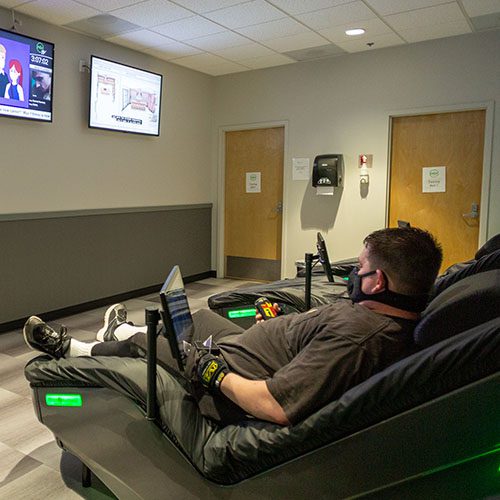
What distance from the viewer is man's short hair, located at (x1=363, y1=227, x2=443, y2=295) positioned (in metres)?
1.50

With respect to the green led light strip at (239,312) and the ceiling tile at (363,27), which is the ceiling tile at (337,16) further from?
the green led light strip at (239,312)

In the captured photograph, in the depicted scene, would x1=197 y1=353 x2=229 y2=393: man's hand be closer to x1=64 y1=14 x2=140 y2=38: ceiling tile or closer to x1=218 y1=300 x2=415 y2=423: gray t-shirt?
x1=218 y1=300 x2=415 y2=423: gray t-shirt

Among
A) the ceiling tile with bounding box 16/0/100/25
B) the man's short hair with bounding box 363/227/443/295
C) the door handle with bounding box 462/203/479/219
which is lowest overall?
the man's short hair with bounding box 363/227/443/295

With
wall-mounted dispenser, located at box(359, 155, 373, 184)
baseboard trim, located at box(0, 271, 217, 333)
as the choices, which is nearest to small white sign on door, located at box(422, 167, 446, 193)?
wall-mounted dispenser, located at box(359, 155, 373, 184)

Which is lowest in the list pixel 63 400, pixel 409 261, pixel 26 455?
pixel 26 455

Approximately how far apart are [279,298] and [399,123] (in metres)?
2.83

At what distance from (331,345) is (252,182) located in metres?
4.84

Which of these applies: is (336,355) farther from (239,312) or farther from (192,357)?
(239,312)

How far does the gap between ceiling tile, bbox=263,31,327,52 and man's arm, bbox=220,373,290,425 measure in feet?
12.6

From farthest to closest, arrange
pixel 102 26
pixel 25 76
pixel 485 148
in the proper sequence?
pixel 485 148, pixel 102 26, pixel 25 76

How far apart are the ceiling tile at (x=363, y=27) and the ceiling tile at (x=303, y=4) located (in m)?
0.51

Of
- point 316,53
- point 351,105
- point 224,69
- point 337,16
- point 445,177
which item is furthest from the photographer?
point 224,69

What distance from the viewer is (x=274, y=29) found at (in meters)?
4.36

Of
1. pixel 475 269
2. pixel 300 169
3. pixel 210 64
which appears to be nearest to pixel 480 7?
pixel 300 169
